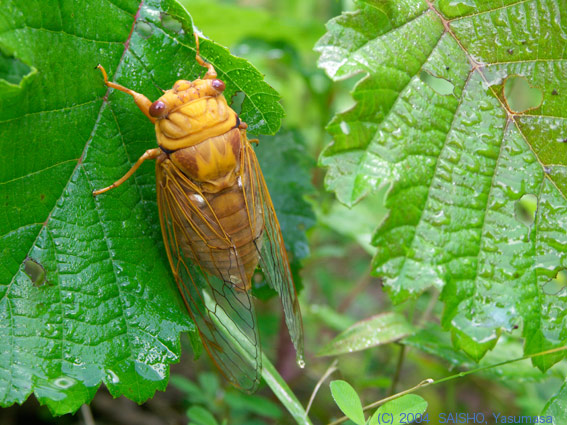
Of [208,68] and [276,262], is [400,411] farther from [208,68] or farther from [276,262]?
[208,68]

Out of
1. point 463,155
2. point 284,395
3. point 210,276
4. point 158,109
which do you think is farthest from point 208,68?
point 284,395

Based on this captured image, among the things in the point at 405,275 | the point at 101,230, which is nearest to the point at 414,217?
the point at 405,275

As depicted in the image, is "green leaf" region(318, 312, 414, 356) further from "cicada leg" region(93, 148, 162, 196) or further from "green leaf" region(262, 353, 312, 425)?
"cicada leg" region(93, 148, 162, 196)

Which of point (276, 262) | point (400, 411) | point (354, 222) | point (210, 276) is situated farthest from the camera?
point (354, 222)

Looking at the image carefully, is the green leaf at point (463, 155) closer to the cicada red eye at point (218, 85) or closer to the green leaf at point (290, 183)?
the cicada red eye at point (218, 85)

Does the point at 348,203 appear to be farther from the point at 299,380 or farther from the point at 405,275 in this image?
the point at 299,380

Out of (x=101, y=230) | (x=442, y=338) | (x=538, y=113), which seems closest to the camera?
(x=101, y=230)

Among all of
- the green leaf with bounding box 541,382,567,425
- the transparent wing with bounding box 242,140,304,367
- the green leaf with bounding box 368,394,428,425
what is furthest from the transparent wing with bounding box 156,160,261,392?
the green leaf with bounding box 541,382,567,425
